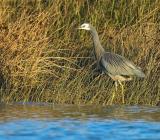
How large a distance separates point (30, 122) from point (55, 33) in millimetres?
4455

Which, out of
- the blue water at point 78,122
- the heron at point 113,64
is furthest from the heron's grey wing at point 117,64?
the blue water at point 78,122

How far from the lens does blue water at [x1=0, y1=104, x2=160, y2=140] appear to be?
28.9 ft

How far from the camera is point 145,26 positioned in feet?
45.2

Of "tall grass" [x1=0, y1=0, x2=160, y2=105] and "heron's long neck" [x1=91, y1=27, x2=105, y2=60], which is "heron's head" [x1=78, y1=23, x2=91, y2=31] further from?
"tall grass" [x1=0, y1=0, x2=160, y2=105]

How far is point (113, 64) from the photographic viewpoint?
516 inches

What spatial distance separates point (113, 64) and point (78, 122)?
3465 millimetres

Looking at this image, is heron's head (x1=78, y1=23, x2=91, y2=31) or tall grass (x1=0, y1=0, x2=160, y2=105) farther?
heron's head (x1=78, y1=23, x2=91, y2=31)

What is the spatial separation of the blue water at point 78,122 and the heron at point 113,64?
53.7 inches

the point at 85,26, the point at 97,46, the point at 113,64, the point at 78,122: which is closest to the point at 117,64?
the point at 113,64

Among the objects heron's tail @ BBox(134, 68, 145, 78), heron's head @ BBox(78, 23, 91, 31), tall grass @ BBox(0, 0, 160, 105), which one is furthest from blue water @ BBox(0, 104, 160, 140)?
heron's head @ BBox(78, 23, 91, 31)

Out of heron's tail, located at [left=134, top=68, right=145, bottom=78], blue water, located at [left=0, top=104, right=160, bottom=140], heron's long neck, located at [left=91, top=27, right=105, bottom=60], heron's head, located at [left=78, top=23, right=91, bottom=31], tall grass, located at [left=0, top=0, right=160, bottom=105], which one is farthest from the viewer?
heron's head, located at [left=78, top=23, right=91, bottom=31]

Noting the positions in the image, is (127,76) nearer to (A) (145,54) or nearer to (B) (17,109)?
(A) (145,54)

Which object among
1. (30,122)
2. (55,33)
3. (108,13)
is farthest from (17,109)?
(108,13)

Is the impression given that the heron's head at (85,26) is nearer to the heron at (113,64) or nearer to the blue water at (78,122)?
the heron at (113,64)
